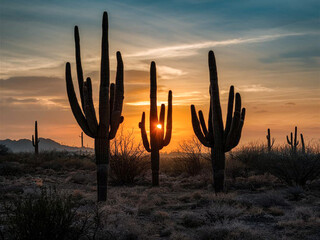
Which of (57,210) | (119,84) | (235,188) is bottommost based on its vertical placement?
(235,188)

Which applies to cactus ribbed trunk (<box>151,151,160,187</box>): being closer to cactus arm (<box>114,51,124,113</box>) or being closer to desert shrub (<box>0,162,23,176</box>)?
cactus arm (<box>114,51,124,113</box>)

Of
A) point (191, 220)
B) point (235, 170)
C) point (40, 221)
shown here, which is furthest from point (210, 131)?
point (40, 221)

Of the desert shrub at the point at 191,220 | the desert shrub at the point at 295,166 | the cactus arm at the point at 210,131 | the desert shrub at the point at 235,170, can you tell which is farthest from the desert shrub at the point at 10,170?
the desert shrub at the point at 191,220

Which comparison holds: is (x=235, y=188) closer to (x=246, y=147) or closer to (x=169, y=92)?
(x=169, y=92)

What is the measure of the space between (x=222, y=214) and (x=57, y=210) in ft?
17.8

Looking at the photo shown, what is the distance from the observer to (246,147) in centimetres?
3078

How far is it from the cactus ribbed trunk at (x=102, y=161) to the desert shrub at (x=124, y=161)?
25.6 ft

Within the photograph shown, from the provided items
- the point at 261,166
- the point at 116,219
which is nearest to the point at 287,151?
the point at 261,166

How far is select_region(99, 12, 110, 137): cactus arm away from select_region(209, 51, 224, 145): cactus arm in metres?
4.76

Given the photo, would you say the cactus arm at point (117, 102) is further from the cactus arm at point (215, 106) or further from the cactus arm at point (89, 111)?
the cactus arm at point (215, 106)

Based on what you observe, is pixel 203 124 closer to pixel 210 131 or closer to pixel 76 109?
pixel 210 131

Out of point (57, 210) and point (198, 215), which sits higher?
point (57, 210)

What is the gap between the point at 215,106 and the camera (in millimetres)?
16938

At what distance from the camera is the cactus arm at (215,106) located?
664 inches
